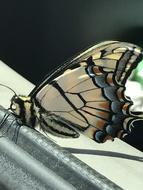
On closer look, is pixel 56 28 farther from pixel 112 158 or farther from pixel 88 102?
pixel 112 158

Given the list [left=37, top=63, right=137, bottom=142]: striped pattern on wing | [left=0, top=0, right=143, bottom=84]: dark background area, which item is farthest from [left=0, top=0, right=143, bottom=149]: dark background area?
[left=37, top=63, right=137, bottom=142]: striped pattern on wing

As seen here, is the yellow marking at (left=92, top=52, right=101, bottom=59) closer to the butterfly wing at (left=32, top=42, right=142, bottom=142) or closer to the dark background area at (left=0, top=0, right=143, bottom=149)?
the butterfly wing at (left=32, top=42, right=142, bottom=142)

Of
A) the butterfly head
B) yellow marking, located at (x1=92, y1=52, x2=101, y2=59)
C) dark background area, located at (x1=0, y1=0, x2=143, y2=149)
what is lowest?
dark background area, located at (x1=0, y1=0, x2=143, y2=149)

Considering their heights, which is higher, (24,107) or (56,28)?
(24,107)

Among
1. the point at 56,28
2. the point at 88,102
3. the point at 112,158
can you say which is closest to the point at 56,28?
the point at 56,28

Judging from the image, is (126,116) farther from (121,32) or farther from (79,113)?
(121,32)

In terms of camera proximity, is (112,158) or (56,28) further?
(56,28)

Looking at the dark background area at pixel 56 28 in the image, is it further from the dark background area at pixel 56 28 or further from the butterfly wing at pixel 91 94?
the butterfly wing at pixel 91 94
